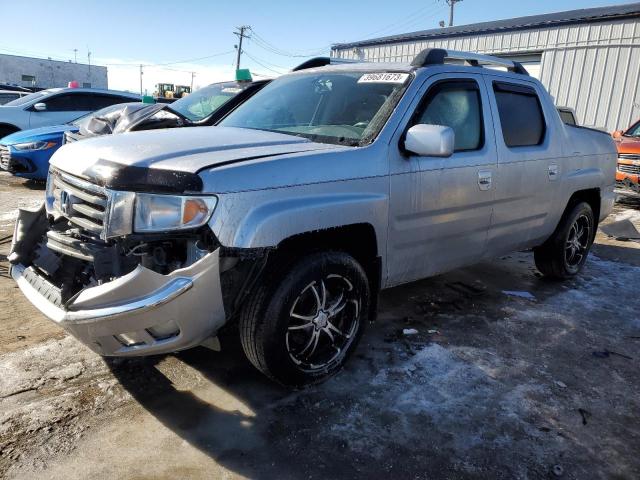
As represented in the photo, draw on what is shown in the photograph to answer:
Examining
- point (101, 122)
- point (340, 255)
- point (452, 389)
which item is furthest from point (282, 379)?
point (101, 122)

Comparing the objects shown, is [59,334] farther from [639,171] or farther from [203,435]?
[639,171]

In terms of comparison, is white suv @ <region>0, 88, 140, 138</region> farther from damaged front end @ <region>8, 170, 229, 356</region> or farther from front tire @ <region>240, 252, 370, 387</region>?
front tire @ <region>240, 252, 370, 387</region>

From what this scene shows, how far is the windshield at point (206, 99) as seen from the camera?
7.96 m

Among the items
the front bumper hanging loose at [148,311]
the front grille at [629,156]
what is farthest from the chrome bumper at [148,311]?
the front grille at [629,156]

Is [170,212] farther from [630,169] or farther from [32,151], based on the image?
[630,169]

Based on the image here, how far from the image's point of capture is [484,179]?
352 cm

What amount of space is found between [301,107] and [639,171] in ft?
27.1

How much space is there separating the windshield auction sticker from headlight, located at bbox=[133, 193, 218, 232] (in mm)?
1611

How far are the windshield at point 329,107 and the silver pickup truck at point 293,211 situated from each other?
0.5 inches

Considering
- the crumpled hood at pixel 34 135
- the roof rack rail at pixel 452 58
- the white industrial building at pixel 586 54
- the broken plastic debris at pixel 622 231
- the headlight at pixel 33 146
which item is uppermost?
the white industrial building at pixel 586 54

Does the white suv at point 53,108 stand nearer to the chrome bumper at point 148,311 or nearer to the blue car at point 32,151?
the blue car at point 32,151

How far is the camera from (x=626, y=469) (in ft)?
7.54

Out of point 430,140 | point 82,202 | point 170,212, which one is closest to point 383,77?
point 430,140

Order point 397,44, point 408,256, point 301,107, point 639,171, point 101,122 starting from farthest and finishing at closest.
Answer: point 397,44 → point 639,171 → point 101,122 → point 301,107 → point 408,256
